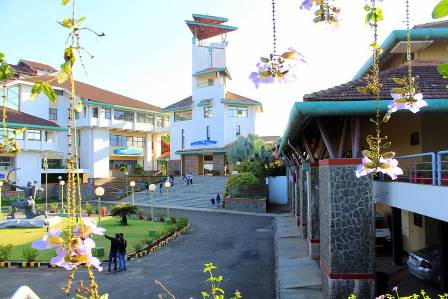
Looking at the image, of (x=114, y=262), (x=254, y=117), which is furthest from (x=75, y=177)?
(x=254, y=117)

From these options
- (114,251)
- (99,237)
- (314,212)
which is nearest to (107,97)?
(99,237)

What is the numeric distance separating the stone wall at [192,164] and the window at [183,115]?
548 centimetres

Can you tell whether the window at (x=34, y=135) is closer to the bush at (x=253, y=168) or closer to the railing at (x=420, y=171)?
the bush at (x=253, y=168)

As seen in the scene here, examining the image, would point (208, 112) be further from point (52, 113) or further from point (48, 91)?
point (48, 91)

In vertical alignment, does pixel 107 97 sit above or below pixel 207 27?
below

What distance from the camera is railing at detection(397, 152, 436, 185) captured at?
9.13 m

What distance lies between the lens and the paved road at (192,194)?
139 ft

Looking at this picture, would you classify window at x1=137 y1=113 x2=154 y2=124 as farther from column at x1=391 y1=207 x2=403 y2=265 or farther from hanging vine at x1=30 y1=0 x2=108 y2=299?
hanging vine at x1=30 y1=0 x2=108 y2=299

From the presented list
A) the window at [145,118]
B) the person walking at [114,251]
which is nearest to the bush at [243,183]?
the person walking at [114,251]

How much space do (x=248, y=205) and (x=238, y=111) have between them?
890 inches

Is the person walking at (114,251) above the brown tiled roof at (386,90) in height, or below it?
below

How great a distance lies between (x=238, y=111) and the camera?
56.7 meters

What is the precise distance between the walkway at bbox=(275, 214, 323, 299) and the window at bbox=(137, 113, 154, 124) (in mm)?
40692

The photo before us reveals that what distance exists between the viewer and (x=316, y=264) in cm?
1623
